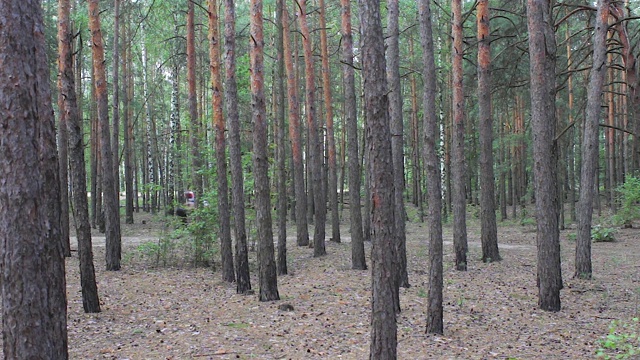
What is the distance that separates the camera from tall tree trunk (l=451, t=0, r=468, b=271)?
1303cm

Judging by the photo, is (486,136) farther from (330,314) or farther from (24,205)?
(24,205)

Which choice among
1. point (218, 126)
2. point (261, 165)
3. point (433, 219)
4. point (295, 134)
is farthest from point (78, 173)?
point (295, 134)

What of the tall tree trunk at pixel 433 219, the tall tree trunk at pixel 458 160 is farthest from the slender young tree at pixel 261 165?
the tall tree trunk at pixel 458 160

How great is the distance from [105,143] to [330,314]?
6811mm

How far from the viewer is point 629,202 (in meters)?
20.9

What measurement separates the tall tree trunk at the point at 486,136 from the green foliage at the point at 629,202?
9.32m

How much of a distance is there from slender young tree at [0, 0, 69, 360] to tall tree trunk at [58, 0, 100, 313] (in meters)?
4.99

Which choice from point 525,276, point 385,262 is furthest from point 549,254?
point 385,262

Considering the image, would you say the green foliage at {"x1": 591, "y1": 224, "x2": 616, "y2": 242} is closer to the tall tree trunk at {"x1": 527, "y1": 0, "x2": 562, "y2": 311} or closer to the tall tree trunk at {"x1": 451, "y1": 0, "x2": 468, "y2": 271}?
the tall tree trunk at {"x1": 451, "y1": 0, "x2": 468, "y2": 271}

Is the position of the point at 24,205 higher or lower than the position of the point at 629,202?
higher

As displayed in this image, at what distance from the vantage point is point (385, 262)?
218 inches

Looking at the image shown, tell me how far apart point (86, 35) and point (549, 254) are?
72.1 ft

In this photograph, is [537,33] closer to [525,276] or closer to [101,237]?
[525,276]

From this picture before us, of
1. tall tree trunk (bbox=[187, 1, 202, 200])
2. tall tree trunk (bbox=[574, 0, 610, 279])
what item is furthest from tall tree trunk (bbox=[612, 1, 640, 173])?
tall tree trunk (bbox=[187, 1, 202, 200])
